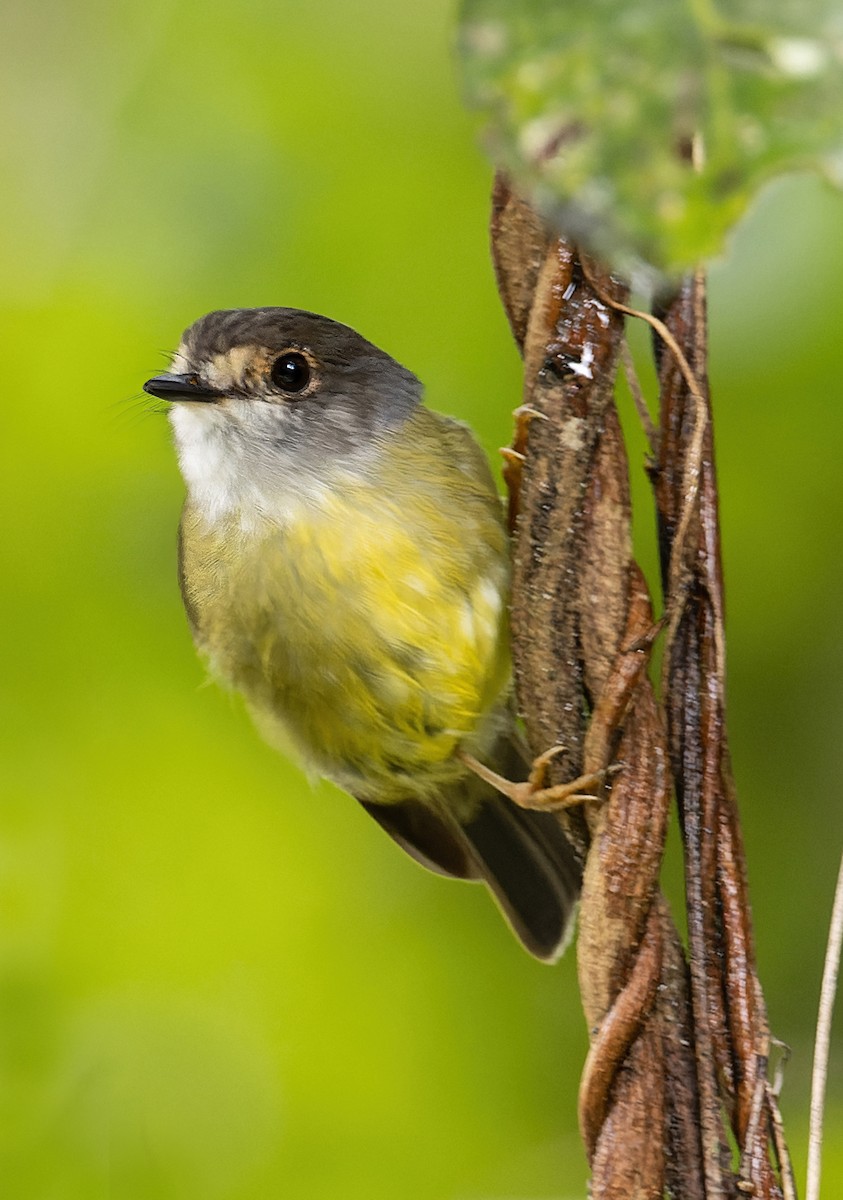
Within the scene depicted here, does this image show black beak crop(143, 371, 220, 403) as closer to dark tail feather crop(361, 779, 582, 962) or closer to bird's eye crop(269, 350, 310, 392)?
bird's eye crop(269, 350, 310, 392)

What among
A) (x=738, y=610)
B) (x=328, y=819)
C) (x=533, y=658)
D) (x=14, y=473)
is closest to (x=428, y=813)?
(x=328, y=819)

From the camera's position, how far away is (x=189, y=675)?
1.76m

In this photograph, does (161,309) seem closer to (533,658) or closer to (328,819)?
(328,819)

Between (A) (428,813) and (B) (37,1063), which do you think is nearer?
(B) (37,1063)

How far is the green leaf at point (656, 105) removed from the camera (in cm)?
47

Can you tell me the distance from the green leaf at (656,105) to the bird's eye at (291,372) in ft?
3.30

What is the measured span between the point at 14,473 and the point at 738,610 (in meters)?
0.96

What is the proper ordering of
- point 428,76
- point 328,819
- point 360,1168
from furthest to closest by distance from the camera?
point 328,819 < point 360,1168 < point 428,76

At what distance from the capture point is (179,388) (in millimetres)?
1351

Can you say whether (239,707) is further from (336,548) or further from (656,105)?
(656,105)

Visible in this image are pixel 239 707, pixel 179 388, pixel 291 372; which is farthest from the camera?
pixel 239 707

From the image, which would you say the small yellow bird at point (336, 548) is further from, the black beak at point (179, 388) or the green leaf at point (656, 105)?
the green leaf at point (656, 105)

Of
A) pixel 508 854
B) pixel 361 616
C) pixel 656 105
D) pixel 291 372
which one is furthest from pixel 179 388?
pixel 656 105

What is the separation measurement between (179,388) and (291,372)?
200 millimetres
